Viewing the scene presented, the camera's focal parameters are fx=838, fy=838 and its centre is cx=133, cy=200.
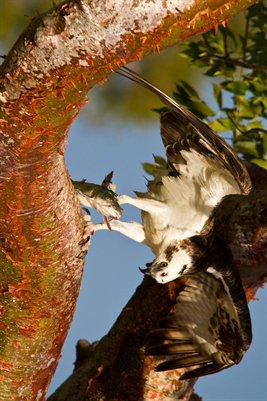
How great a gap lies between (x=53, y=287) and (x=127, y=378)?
128 centimetres

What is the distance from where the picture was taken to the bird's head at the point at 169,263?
5.29 m

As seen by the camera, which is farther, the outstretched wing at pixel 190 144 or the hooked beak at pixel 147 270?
the hooked beak at pixel 147 270

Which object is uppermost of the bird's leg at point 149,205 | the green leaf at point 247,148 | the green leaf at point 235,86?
the green leaf at point 235,86

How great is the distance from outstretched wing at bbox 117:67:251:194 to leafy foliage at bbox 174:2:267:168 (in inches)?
49.5

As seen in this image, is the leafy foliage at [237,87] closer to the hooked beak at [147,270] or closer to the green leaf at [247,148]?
the green leaf at [247,148]

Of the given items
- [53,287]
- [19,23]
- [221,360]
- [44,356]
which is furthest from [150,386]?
[19,23]

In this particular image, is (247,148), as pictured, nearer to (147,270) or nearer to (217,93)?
(217,93)

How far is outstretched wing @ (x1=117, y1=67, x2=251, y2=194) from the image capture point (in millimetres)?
4445

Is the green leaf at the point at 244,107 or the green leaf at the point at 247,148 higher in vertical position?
the green leaf at the point at 244,107

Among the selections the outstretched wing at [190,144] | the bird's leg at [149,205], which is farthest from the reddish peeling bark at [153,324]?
the outstretched wing at [190,144]

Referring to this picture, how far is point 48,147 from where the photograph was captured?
378cm

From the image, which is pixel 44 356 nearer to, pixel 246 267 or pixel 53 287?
pixel 53 287

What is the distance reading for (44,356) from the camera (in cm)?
470

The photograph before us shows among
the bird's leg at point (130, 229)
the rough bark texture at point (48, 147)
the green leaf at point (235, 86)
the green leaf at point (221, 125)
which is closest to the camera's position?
the rough bark texture at point (48, 147)
